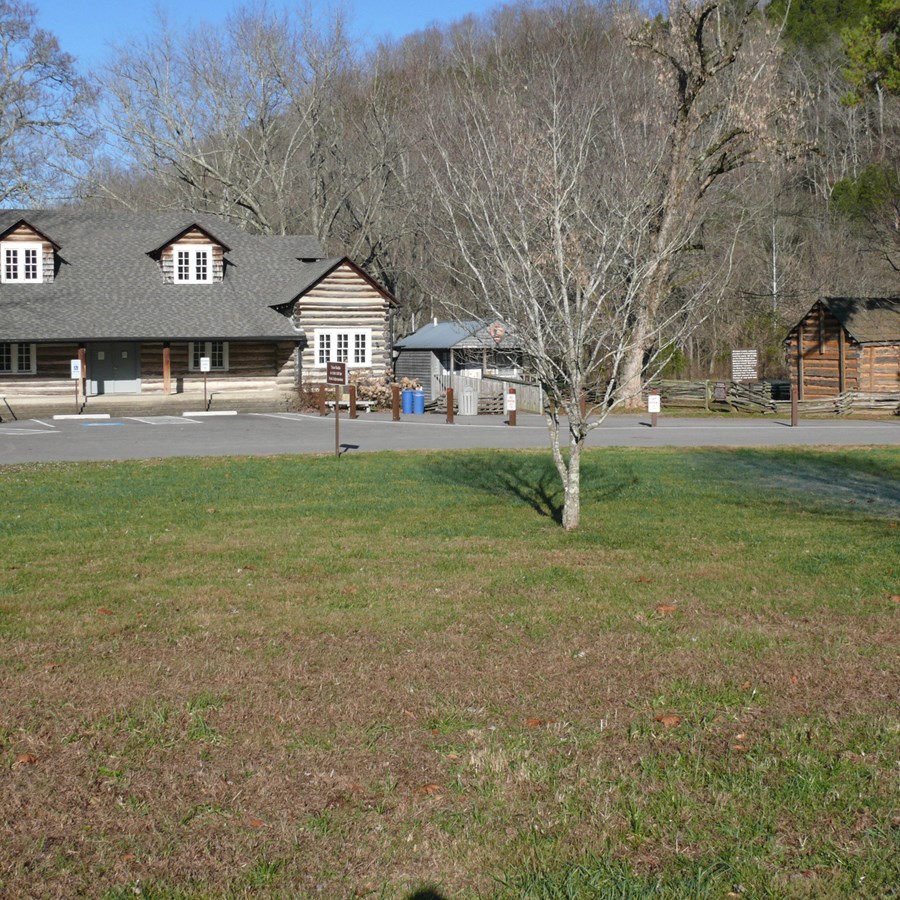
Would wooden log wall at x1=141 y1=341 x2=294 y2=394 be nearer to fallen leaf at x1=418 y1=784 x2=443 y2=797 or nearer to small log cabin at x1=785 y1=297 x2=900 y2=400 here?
small log cabin at x1=785 y1=297 x2=900 y2=400

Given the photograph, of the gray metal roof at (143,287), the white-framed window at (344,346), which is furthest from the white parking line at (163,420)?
the white-framed window at (344,346)

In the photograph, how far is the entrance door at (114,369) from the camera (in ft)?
140

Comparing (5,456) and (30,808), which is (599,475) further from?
(30,808)

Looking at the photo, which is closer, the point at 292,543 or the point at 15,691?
the point at 15,691

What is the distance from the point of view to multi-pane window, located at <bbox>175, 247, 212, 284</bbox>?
45688 mm

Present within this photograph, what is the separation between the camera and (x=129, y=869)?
16.6 feet

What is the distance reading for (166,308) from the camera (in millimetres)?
43594

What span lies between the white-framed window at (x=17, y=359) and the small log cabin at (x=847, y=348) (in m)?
26.5

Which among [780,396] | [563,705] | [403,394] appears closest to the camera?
[563,705]

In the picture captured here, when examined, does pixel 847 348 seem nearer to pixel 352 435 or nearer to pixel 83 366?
pixel 352 435

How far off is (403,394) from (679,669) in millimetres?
34503

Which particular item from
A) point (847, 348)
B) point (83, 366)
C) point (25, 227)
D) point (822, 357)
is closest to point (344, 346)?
point (83, 366)

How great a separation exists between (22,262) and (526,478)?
29.1 meters

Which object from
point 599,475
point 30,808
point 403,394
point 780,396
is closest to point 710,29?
point 780,396
